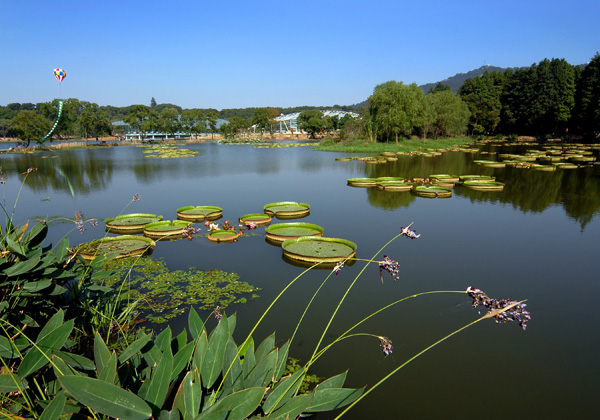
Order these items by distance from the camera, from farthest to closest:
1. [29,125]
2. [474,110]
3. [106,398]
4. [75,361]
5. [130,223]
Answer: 1. [474,110]
2. [29,125]
3. [130,223]
4. [75,361]
5. [106,398]

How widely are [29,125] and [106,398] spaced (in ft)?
214

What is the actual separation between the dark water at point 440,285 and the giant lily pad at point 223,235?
225 mm

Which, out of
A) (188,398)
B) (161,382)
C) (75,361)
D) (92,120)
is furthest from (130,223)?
(92,120)

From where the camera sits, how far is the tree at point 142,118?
7419 centimetres

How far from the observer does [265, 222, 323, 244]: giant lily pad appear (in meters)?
10.0

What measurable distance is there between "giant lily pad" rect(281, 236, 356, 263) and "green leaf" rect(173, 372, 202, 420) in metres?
6.33

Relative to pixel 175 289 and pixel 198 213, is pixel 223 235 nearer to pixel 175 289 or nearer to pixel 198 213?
pixel 198 213

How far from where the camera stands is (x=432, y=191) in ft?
55.4

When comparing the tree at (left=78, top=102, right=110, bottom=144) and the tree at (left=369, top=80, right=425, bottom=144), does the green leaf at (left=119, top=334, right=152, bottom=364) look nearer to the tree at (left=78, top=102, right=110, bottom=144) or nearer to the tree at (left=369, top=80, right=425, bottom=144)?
the tree at (left=369, top=80, right=425, bottom=144)

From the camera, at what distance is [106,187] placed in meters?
19.8

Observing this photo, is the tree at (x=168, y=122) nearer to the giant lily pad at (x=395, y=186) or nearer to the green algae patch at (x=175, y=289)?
the giant lily pad at (x=395, y=186)

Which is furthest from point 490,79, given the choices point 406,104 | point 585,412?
point 585,412

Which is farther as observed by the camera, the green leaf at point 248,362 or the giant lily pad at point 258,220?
the giant lily pad at point 258,220

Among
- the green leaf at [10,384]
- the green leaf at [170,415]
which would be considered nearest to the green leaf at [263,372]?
the green leaf at [170,415]
